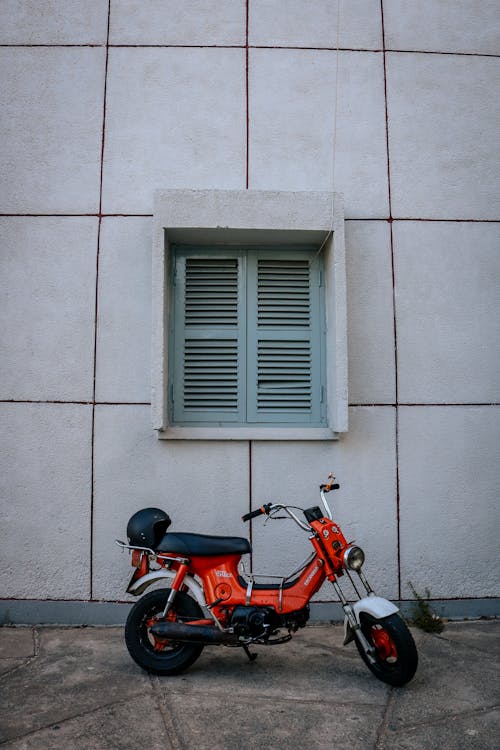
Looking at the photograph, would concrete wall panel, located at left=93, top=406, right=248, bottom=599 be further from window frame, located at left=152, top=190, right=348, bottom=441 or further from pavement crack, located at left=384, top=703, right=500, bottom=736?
pavement crack, located at left=384, top=703, right=500, bottom=736

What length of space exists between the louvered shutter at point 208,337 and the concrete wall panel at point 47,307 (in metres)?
0.76

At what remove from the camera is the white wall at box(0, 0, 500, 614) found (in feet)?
16.4

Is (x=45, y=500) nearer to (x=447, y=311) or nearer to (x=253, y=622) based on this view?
(x=253, y=622)

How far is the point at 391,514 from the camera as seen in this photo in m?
5.04

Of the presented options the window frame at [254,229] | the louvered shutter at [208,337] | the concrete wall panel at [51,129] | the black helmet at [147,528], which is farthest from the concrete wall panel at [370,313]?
the concrete wall panel at [51,129]

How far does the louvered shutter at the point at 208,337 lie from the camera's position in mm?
5258

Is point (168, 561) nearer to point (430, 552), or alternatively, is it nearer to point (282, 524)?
point (282, 524)

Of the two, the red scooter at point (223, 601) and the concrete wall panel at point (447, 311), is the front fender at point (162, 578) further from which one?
the concrete wall panel at point (447, 311)

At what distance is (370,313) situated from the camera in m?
5.21

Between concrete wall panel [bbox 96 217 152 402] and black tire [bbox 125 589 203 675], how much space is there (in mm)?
1762

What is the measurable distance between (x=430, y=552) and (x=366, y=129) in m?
3.70

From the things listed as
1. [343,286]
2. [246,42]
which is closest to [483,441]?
[343,286]

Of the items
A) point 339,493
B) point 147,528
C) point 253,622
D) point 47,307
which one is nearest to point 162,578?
point 147,528

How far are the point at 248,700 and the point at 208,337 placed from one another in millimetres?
2868
